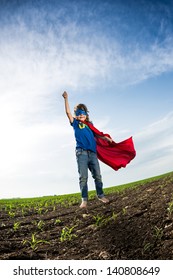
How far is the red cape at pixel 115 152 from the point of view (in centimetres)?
958

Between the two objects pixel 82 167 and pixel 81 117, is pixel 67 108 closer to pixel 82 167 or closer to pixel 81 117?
pixel 81 117

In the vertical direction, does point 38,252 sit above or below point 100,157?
below

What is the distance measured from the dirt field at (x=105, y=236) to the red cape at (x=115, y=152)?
7.65ft

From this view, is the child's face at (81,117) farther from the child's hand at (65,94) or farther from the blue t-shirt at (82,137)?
the child's hand at (65,94)

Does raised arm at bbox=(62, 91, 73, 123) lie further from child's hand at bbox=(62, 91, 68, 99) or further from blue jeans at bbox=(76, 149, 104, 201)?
blue jeans at bbox=(76, 149, 104, 201)

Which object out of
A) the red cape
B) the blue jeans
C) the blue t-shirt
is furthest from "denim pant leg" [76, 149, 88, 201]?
the red cape

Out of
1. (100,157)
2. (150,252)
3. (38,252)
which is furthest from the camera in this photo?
(100,157)

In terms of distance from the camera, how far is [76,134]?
27.1ft

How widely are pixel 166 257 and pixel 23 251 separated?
2245mm

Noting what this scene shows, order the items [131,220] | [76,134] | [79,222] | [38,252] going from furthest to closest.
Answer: [76,134], [79,222], [131,220], [38,252]

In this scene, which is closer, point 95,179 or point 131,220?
point 131,220

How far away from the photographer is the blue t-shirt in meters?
8.23
